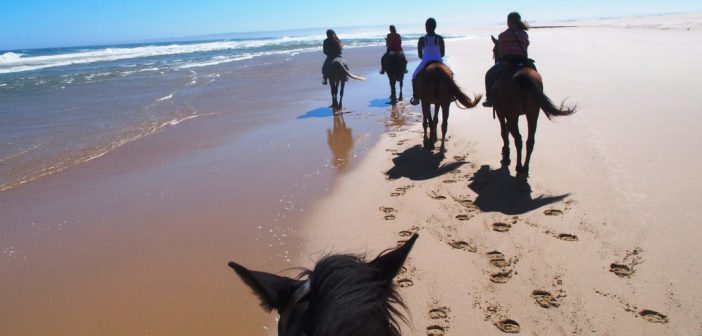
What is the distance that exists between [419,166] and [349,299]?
5.05 m

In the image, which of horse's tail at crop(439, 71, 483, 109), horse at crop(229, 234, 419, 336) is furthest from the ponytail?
horse at crop(229, 234, 419, 336)

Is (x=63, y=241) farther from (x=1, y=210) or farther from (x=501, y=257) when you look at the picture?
(x=501, y=257)

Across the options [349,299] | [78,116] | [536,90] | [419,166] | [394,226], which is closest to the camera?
[349,299]

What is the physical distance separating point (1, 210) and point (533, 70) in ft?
21.0

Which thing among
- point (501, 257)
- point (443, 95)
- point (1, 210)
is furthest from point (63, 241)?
point (443, 95)

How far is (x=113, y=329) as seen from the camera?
3146 millimetres

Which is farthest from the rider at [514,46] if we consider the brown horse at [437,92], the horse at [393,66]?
the horse at [393,66]

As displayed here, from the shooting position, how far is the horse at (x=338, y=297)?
127 centimetres

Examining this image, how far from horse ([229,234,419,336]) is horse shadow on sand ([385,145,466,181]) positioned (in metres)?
4.34

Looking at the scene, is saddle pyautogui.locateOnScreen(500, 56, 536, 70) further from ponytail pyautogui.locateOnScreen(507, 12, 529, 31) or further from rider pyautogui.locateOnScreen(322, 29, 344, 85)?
rider pyautogui.locateOnScreen(322, 29, 344, 85)

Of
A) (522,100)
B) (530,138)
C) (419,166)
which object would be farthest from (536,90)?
(419,166)

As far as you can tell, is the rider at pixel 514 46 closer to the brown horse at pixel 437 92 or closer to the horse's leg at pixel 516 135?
the horse's leg at pixel 516 135

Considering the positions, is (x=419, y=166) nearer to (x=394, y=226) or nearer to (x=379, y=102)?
(x=394, y=226)

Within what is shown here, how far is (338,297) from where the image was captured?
133cm
